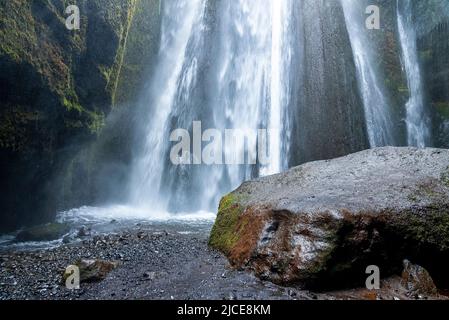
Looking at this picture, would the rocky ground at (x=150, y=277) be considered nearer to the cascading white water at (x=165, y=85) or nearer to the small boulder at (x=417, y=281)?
the small boulder at (x=417, y=281)

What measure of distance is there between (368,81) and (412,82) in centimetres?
291

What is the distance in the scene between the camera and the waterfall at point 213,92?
43.7ft

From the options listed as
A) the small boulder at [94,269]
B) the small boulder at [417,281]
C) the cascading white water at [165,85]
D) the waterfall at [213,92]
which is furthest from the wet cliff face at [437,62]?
the small boulder at [94,269]

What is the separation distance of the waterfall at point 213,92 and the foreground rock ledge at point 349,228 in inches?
303

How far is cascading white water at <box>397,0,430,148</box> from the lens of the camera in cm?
1582

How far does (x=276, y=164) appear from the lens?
12570 mm

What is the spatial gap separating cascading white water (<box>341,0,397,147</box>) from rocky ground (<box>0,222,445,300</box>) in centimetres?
1161

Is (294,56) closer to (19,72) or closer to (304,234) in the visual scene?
(19,72)

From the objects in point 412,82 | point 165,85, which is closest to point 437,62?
point 412,82

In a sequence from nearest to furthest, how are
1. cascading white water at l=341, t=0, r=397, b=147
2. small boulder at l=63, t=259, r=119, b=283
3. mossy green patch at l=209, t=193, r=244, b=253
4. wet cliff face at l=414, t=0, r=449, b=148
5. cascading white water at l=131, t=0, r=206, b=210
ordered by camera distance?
1. small boulder at l=63, t=259, r=119, b=283
2. mossy green patch at l=209, t=193, r=244, b=253
3. cascading white water at l=131, t=0, r=206, b=210
4. cascading white water at l=341, t=0, r=397, b=147
5. wet cliff face at l=414, t=0, r=449, b=148

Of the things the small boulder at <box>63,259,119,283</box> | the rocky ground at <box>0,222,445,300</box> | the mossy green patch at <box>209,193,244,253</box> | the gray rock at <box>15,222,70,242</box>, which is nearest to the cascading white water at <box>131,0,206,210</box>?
the gray rock at <box>15,222,70,242</box>

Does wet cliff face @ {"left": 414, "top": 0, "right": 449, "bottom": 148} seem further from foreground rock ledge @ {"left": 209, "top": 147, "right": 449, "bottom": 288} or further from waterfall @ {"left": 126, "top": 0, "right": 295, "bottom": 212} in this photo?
foreground rock ledge @ {"left": 209, "top": 147, "right": 449, "bottom": 288}

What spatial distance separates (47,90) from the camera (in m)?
7.40
